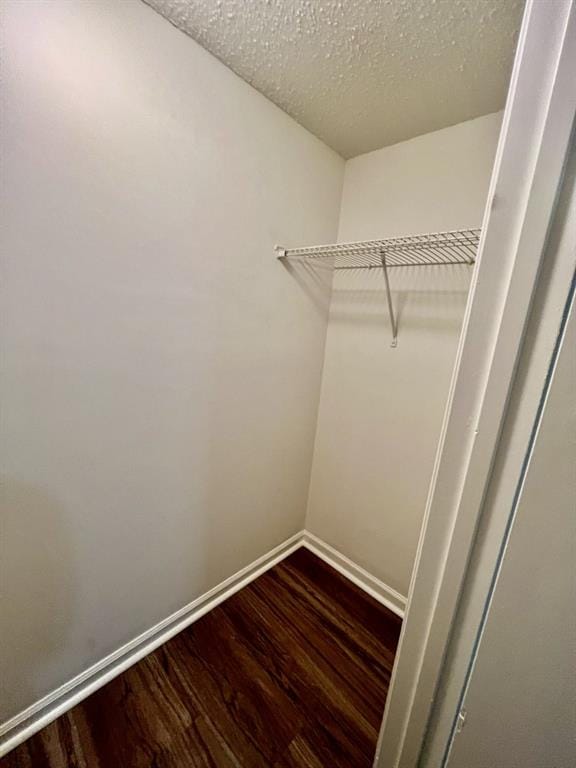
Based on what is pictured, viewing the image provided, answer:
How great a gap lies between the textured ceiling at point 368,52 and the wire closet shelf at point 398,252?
49 centimetres

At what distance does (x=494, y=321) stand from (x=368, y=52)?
1113 millimetres

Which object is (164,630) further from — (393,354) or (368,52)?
(368,52)

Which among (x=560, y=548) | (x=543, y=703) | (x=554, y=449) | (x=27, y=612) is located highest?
(x=554, y=449)

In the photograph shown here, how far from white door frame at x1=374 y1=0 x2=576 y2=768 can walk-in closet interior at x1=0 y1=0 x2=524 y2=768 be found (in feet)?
2.18

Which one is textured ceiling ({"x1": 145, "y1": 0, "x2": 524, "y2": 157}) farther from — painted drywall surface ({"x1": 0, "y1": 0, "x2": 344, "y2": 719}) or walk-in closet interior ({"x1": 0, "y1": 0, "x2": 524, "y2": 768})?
painted drywall surface ({"x1": 0, "y1": 0, "x2": 344, "y2": 719})

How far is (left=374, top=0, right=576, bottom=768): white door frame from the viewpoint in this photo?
372mm

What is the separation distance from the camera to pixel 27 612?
3.19 feet

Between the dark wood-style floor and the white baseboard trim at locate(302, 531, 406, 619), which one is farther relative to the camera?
the white baseboard trim at locate(302, 531, 406, 619)

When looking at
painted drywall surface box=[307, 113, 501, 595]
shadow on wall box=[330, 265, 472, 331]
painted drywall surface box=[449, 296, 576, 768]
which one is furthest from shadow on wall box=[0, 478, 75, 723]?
shadow on wall box=[330, 265, 472, 331]

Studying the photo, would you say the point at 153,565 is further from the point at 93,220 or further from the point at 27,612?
the point at 93,220

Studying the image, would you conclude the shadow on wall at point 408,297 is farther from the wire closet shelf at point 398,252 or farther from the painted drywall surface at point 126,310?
the painted drywall surface at point 126,310

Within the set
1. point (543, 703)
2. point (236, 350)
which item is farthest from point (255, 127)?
point (543, 703)

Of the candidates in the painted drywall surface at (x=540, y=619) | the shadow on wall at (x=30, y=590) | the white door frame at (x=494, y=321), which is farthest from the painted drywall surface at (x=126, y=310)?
the painted drywall surface at (x=540, y=619)

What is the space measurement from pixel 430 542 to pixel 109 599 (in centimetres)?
126
